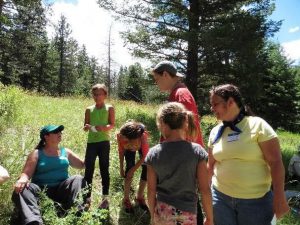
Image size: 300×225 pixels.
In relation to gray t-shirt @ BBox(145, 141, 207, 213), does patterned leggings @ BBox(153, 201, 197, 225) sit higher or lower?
lower

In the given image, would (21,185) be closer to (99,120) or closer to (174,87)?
(99,120)

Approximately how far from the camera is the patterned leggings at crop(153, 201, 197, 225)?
3.02 meters

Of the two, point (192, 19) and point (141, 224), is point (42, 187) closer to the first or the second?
point (141, 224)

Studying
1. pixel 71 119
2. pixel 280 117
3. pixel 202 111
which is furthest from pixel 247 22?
pixel 280 117

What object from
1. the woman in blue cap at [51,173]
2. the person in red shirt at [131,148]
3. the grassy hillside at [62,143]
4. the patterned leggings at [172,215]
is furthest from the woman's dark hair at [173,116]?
the woman in blue cap at [51,173]

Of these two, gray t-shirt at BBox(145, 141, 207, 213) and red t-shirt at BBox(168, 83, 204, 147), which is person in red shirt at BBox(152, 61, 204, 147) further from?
gray t-shirt at BBox(145, 141, 207, 213)

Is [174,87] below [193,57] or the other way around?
below

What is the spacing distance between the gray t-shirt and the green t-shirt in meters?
2.51

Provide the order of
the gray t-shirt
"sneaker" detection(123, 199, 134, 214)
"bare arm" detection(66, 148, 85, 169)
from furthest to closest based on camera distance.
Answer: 1. "sneaker" detection(123, 199, 134, 214)
2. "bare arm" detection(66, 148, 85, 169)
3. the gray t-shirt

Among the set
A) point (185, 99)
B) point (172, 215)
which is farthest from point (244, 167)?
point (185, 99)

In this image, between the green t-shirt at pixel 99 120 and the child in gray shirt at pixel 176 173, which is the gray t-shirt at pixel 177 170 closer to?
the child in gray shirt at pixel 176 173

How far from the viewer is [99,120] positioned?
5516mm

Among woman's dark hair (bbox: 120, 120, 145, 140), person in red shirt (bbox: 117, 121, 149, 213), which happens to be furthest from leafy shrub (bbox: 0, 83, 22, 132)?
woman's dark hair (bbox: 120, 120, 145, 140)

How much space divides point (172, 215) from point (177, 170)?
36 centimetres
